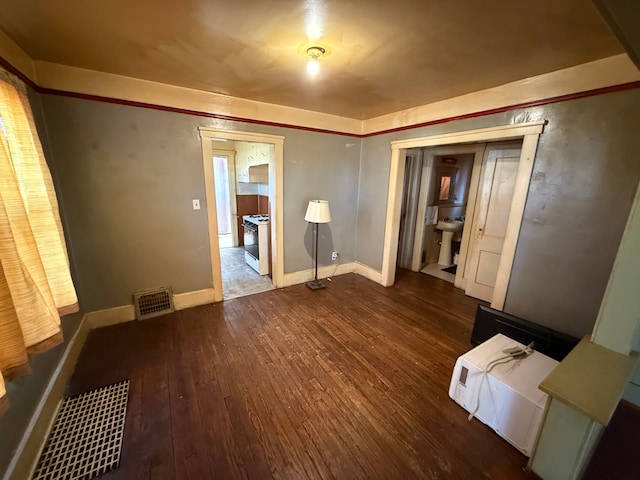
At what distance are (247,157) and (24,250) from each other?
4.24 meters

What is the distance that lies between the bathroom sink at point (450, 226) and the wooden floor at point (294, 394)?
1.92 metres

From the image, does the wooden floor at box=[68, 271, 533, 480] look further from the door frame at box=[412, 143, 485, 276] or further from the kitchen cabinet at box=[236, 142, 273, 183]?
the kitchen cabinet at box=[236, 142, 273, 183]

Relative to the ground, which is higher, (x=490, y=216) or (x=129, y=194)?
(x=129, y=194)

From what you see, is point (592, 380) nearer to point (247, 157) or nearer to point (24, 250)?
point (24, 250)

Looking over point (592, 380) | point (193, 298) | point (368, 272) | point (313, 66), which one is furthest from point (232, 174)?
point (592, 380)

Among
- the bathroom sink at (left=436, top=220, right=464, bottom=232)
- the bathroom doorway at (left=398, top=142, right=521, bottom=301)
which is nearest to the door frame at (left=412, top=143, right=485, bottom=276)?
the bathroom doorway at (left=398, top=142, right=521, bottom=301)

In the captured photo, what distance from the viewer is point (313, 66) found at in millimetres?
1988

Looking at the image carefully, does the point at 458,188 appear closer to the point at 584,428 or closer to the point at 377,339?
the point at 377,339

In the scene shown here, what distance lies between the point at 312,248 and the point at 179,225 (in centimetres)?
185

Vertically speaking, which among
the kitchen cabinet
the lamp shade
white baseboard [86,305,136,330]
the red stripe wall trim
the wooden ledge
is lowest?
white baseboard [86,305,136,330]

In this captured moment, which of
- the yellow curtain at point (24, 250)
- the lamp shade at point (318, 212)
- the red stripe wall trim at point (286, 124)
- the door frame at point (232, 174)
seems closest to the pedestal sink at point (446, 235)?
the red stripe wall trim at point (286, 124)

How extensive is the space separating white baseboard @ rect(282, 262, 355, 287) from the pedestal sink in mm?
1866

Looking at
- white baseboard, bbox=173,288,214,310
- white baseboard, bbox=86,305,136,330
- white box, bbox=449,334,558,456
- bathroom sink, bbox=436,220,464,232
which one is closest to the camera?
white box, bbox=449,334,558,456

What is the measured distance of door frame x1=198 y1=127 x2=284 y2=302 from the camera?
2814 millimetres
